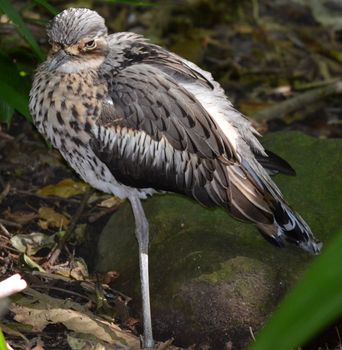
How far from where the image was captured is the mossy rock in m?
3.68

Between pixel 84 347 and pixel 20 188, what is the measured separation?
1.72 m

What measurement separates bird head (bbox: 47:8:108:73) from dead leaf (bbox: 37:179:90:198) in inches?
54.4

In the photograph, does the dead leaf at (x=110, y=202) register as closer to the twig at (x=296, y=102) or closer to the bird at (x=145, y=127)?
the bird at (x=145, y=127)

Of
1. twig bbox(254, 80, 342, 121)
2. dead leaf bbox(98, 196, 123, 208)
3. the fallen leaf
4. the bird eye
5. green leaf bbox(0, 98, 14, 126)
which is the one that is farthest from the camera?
twig bbox(254, 80, 342, 121)

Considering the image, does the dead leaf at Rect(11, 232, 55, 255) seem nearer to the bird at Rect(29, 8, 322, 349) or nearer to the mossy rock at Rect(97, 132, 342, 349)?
the mossy rock at Rect(97, 132, 342, 349)

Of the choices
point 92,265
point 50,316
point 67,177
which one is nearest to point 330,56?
point 67,177

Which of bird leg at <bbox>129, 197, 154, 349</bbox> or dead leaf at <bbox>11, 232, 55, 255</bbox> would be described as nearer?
bird leg at <bbox>129, 197, 154, 349</bbox>

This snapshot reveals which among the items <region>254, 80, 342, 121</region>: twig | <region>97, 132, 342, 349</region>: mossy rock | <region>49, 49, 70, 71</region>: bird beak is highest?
<region>49, 49, 70, 71</region>: bird beak

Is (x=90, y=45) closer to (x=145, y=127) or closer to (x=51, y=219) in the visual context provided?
(x=145, y=127)

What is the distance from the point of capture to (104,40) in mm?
3711

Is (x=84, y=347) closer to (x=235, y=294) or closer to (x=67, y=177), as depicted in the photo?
(x=235, y=294)

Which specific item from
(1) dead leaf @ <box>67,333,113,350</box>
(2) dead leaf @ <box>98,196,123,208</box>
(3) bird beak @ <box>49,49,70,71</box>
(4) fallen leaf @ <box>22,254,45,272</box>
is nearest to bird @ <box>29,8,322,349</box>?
(3) bird beak @ <box>49,49,70,71</box>

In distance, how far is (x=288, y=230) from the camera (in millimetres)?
3789

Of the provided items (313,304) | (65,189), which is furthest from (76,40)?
(313,304)
